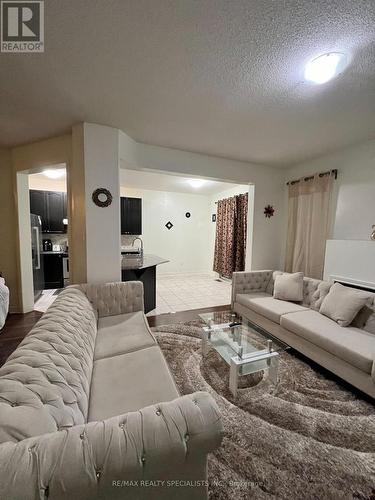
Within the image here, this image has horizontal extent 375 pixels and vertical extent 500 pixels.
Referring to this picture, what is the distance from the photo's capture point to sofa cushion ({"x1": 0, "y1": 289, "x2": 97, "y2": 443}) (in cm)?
75

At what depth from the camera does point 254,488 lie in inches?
44.3

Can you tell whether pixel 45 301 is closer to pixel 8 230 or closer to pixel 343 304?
pixel 8 230

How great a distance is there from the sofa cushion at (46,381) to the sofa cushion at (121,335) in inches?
8.5

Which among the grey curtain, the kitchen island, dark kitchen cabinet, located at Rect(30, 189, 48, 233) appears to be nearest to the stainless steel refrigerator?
dark kitchen cabinet, located at Rect(30, 189, 48, 233)

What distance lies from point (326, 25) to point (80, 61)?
1614mm

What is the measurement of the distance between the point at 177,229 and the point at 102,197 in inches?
167

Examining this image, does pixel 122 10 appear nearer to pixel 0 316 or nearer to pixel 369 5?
pixel 369 5

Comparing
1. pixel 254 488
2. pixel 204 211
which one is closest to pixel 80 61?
pixel 254 488

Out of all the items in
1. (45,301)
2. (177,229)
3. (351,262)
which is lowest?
(45,301)

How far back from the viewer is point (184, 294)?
475 cm

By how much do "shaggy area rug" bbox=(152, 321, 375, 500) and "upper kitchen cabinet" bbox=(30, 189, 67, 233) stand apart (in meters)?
4.62

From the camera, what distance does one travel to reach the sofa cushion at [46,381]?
0.75 meters

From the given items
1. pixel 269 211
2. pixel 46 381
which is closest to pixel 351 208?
pixel 269 211

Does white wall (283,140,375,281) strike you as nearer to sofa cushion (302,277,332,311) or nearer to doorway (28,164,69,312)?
sofa cushion (302,277,332,311)
